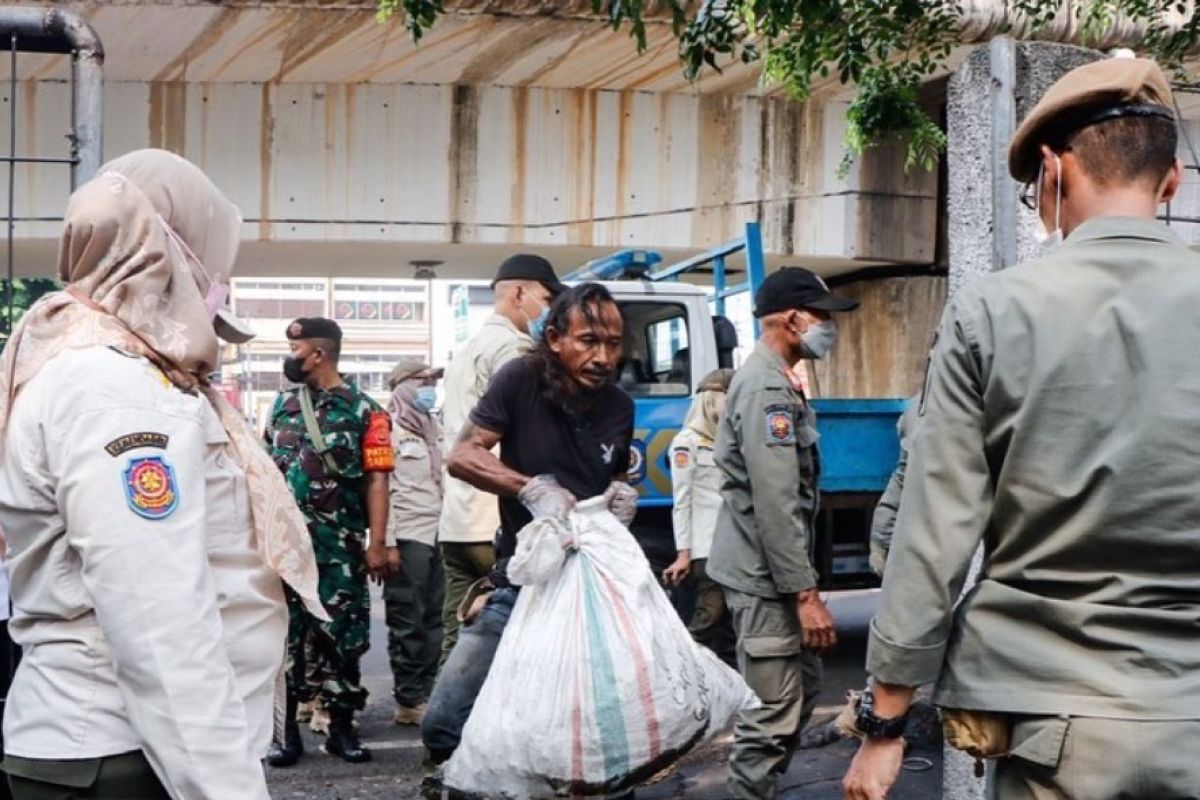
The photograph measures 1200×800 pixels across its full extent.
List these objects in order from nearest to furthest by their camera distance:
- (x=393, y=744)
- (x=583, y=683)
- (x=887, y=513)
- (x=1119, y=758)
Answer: (x=1119, y=758), (x=583, y=683), (x=887, y=513), (x=393, y=744)

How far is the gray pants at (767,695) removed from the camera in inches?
168

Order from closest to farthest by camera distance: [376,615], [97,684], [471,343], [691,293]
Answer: [97,684], [471,343], [691,293], [376,615]

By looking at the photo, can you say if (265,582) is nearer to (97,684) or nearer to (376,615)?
(97,684)

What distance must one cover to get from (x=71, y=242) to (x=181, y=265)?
16cm

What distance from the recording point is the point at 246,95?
931 cm

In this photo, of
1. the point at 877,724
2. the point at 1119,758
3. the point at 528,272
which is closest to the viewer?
the point at 1119,758

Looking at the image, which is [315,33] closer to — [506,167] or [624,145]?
[506,167]

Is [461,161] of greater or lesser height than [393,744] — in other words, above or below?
above

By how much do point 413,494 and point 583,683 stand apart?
11.5ft

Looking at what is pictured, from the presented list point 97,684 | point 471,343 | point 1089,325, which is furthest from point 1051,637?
point 471,343

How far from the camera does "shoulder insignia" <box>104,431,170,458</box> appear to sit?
1.79m

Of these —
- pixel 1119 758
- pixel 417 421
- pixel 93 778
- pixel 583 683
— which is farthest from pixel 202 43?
pixel 1119 758

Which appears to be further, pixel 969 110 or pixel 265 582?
pixel 969 110

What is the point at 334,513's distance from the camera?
560 cm
